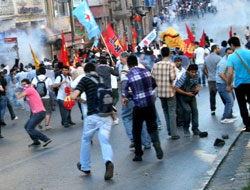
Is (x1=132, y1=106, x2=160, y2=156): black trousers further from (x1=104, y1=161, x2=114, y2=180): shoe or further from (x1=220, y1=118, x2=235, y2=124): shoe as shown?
(x1=220, y1=118, x2=235, y2=124): shoe

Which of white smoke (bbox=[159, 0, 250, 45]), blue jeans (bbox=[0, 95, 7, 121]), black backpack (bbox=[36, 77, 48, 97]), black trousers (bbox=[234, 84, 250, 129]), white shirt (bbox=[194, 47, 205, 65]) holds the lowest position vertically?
white smoke (bbox=[159, 0, 250, 45])

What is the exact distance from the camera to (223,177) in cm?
841

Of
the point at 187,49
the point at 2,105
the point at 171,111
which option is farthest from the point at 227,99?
the point at 187,49

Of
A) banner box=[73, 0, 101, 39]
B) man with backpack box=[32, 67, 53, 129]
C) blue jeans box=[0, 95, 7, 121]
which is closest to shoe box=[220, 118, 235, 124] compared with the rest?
man with backpack box=[32, 67, 53, 129]

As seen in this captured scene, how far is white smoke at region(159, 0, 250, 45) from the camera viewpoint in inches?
2012

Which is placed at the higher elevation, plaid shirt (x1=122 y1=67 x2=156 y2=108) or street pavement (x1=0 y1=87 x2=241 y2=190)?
plaid shirt (x1=122 y1=67 x2=156 y2=108)

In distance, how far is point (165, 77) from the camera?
11141 millimetres

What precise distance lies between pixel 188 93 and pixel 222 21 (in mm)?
46275

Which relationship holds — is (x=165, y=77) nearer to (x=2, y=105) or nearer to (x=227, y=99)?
(x=227, y=99)

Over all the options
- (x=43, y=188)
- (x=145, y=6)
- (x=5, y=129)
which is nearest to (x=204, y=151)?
(x=43, y=188)

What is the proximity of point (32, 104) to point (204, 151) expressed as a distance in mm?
3806

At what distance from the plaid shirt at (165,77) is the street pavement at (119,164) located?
88cm

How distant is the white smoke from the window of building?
11.8m

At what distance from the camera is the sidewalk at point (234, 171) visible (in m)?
7.93
